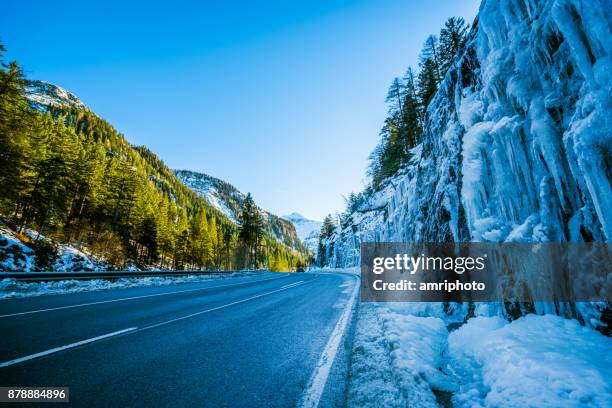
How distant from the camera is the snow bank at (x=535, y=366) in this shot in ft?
7.97

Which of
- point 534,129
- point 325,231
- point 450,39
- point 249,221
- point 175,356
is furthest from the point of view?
point 325,231

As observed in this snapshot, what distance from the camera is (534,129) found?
5.11 metres

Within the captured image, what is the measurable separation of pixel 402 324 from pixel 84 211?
43.4m

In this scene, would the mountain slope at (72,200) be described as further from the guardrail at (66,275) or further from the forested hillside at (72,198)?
the guardrail at (66,275)

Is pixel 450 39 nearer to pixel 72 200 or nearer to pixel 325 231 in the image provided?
pixel 72 200

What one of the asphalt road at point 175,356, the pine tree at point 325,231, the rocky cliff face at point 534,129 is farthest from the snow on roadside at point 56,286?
the pine tree at point 325,231

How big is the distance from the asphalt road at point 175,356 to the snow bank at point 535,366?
1.58m

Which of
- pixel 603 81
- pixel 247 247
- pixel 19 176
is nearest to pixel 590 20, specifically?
pixel 603 81

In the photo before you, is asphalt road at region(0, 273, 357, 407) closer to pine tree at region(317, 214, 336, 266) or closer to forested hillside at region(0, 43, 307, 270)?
forested hillside at region(0, 43, 307, 270)

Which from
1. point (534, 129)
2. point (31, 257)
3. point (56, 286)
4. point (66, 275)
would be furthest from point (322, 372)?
point (31, 257)

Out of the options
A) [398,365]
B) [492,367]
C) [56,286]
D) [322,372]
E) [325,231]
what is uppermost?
[325,231]

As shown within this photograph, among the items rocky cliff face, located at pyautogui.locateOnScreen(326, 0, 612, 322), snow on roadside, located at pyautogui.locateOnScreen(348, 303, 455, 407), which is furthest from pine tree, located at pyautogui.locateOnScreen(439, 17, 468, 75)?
snow on roadside, located at pyautogui.locateOnScreen(348, 303, 455, 407)

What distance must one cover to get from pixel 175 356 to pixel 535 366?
449cm

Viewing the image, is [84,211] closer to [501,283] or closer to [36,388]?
[36,388]
